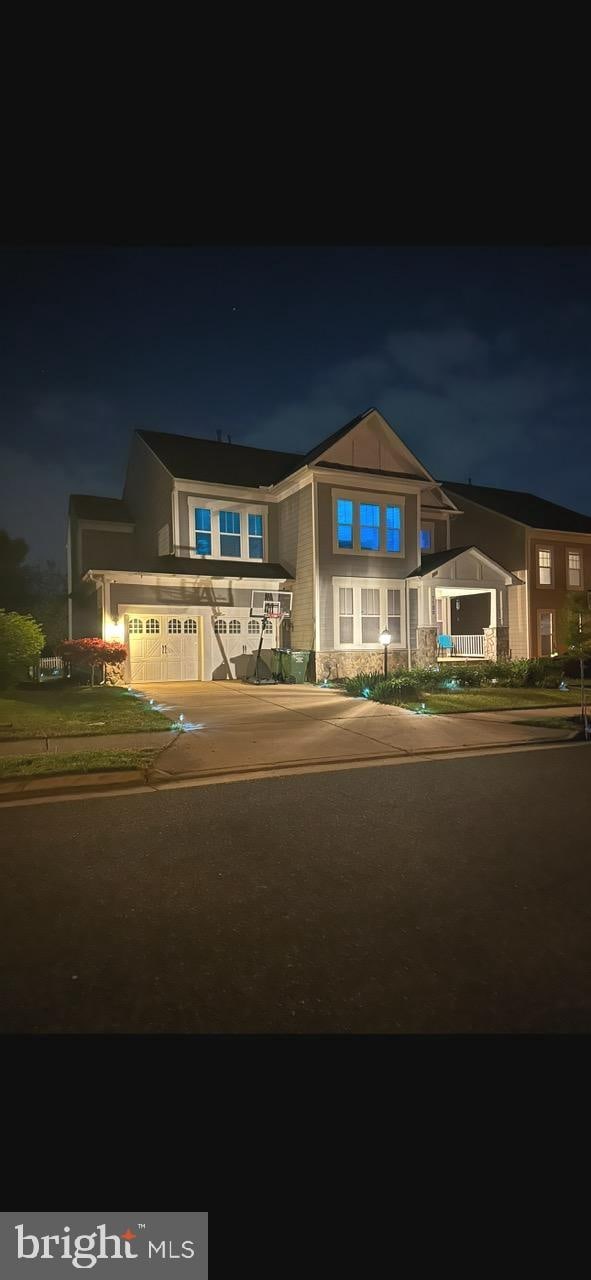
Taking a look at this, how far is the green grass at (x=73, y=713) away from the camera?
9.22 m

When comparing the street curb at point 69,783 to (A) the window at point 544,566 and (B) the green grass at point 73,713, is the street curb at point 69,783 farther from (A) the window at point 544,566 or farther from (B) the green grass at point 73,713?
(A) the window at point 544,566

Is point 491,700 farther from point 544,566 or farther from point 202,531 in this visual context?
A: point 544,566

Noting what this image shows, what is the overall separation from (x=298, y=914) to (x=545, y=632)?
24.2 meters

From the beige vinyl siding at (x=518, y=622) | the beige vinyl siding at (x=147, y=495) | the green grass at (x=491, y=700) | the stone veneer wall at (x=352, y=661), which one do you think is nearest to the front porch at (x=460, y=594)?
the stone veneer wall at (x=352, y=661)

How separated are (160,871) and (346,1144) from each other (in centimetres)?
241

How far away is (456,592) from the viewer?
880 inches

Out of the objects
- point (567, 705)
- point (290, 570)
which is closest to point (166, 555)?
point (290, 570)

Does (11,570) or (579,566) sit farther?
(579,566)

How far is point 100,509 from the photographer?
75.2 ft

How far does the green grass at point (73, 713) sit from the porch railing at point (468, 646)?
13.0 metres

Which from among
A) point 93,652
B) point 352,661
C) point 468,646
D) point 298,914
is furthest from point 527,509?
point 298,914

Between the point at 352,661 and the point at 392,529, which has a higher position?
the point at 392,529

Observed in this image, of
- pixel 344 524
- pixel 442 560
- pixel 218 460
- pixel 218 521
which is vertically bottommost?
pixel 442 560

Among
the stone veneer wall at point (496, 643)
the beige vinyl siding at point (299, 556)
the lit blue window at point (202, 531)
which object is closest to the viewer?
the beige vinyl siding at point (299, 556)
